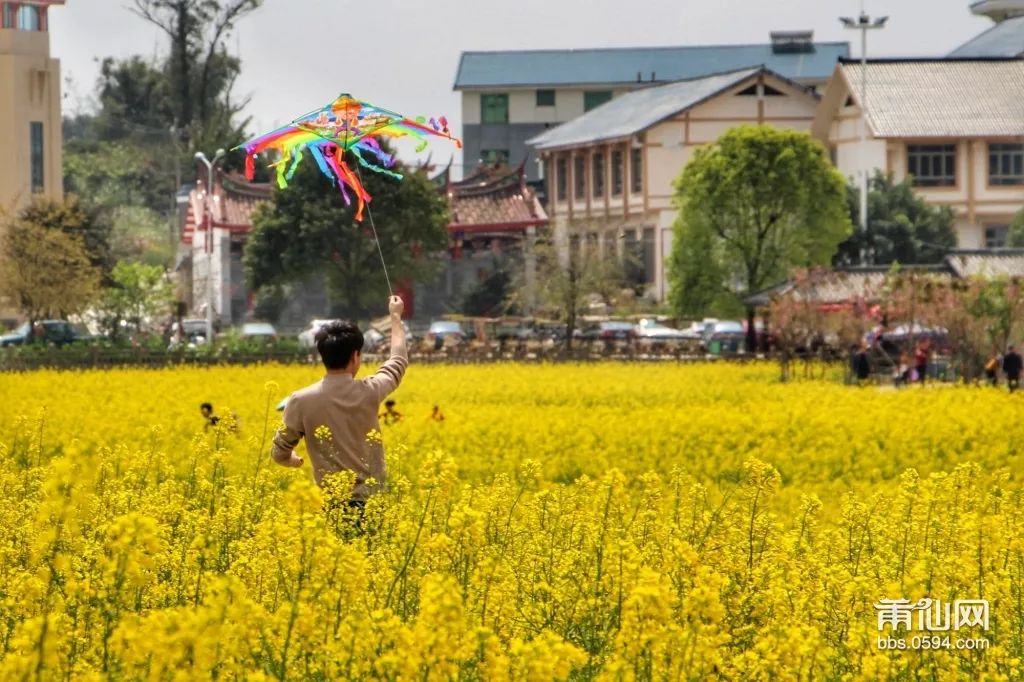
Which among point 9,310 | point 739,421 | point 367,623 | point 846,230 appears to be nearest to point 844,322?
point 846,230

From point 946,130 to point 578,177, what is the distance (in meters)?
12.6

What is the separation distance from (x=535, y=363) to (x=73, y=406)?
19173 mm

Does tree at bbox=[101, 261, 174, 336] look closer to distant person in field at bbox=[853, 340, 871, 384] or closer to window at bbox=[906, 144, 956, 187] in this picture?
distant person in field at bbox=[853, 340, 871, 384]

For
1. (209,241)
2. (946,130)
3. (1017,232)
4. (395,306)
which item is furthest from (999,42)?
(395,306)

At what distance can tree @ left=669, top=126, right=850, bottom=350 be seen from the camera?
160 ft

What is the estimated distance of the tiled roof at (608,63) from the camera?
259 feet

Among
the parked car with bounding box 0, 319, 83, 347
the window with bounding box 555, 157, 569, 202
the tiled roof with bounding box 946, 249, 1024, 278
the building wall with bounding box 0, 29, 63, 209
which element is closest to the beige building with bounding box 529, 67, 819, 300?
the window with bounding box 555, 157, 569, 202

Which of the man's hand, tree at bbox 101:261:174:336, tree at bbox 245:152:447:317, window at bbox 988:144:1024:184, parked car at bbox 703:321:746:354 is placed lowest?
parked car at bbox 703:321:746:354

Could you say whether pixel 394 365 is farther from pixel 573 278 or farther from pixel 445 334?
pixel 445 334

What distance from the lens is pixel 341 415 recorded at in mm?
9039

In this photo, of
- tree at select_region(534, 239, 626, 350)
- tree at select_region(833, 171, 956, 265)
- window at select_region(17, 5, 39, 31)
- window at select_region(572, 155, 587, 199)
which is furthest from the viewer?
window at select_region(572, 155, 587, 199)

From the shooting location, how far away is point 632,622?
6074 millimetres

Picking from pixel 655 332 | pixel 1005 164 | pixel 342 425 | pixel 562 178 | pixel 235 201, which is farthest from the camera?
pixel 562 178

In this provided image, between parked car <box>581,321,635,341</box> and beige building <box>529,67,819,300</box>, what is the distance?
12.6 ft
